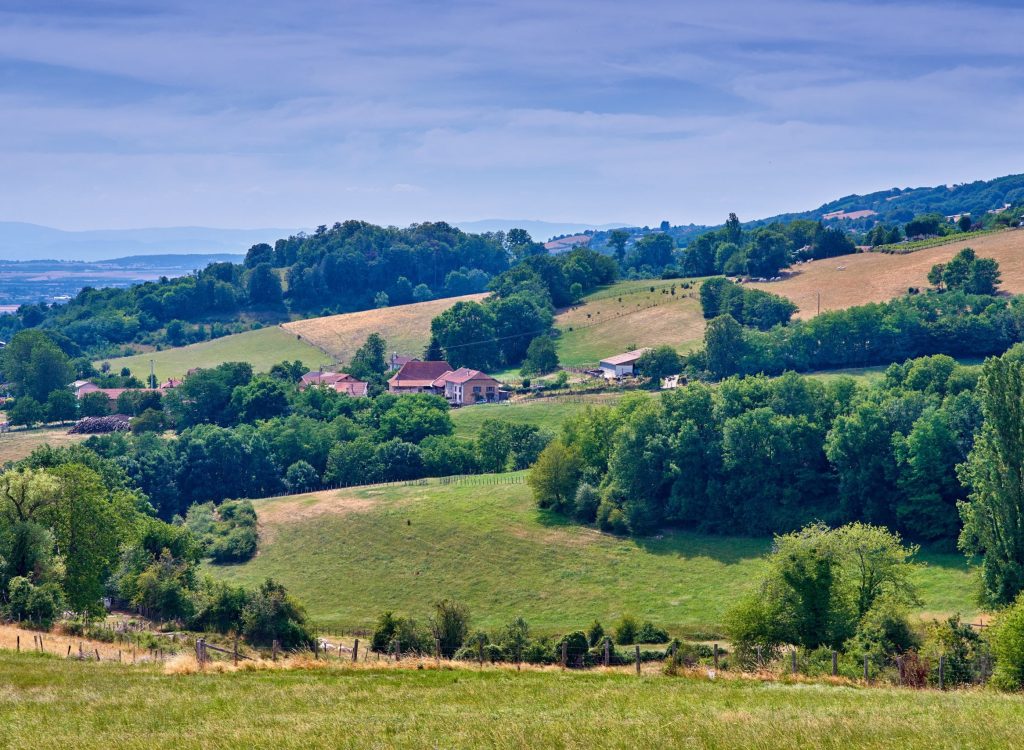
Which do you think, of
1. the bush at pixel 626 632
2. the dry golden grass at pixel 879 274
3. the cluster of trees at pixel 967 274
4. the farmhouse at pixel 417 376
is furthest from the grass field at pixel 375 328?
the bush at pixel 626 632

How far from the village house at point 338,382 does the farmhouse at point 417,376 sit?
377cm

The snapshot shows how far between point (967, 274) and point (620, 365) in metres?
42.3

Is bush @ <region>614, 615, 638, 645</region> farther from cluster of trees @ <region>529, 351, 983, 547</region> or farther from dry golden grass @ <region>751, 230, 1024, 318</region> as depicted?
dry golden grass @ <region>751, 230, 1024, 318</region>

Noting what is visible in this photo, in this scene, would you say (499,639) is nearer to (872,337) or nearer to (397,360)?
(872,337)

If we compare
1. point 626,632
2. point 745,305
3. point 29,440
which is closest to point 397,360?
point 745,305

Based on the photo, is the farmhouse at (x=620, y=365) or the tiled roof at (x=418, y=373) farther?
the tiled roof at (x=418, y=373)

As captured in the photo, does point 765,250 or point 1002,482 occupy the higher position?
point 765,250

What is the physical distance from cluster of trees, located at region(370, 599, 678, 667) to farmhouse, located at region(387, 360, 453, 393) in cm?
7672

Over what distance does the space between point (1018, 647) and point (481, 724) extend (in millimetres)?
19146

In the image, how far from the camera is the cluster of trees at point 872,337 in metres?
110

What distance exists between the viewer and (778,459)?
77.8m

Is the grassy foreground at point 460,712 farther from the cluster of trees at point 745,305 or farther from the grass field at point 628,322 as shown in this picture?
the cluster of trees at point 745,305

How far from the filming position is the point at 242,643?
5259cm

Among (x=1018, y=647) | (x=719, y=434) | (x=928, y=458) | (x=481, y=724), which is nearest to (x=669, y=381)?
(x=719, y=434)
